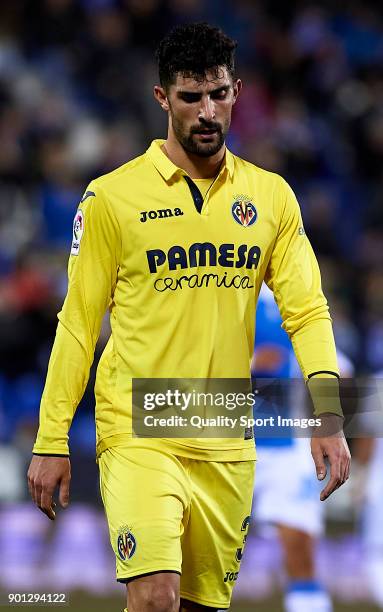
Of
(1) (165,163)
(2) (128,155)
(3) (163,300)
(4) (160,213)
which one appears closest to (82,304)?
(3) (163,300)

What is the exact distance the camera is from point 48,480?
145 inches

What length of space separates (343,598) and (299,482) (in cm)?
69

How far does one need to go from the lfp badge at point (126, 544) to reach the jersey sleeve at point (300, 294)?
72 cm

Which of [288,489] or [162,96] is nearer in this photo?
[162,96]

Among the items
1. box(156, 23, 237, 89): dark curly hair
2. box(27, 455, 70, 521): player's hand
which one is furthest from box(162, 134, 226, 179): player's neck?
box(27, 455, 70, 521): player's hand

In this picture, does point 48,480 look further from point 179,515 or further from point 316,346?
point 316,346

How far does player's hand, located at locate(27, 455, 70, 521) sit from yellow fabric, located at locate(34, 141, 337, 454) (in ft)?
0.41

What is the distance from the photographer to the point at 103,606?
5828mm

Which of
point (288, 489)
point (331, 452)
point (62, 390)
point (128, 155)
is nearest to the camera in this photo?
point (331, 452)

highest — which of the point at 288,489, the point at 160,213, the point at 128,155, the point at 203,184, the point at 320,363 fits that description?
the point at 128,155

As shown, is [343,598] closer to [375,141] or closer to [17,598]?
[17,598]

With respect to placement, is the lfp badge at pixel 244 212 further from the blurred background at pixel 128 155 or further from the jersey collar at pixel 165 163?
the blurred background at pixel 128 155

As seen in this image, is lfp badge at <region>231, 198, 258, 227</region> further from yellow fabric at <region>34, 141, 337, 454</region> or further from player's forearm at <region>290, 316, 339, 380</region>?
player's forearm at <region>290, 316, 339, 380</region>

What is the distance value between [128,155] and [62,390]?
20.9 feet
